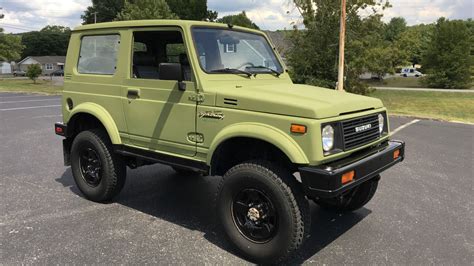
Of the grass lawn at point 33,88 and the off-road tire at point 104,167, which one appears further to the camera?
the grass lawn at point 33,88

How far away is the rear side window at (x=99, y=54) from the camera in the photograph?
468 centimetres

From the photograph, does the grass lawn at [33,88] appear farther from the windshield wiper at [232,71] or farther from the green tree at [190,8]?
the windshield wiper at [232,71]

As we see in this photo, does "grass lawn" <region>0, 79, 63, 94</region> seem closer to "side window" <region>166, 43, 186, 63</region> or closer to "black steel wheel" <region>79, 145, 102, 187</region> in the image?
"black steel wheel" <region>79, 145, 102, 187</region>

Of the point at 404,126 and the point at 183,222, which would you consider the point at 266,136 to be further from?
the point at 404,126

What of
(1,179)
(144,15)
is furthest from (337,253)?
(144,15)

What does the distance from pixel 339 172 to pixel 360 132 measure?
68cm

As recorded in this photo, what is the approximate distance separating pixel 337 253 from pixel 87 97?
10.8 feet

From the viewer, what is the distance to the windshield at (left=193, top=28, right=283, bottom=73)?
411 cm

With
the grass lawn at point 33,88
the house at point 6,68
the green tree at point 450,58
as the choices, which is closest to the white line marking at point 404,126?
the grass lawn at point 33,88

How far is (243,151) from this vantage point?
4.01 metres

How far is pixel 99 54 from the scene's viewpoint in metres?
4.84

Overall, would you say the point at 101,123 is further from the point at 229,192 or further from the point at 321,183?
the point at 321,183

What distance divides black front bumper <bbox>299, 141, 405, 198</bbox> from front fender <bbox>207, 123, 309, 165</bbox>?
0.41 feet

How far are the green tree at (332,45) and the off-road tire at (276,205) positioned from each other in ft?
51.8
